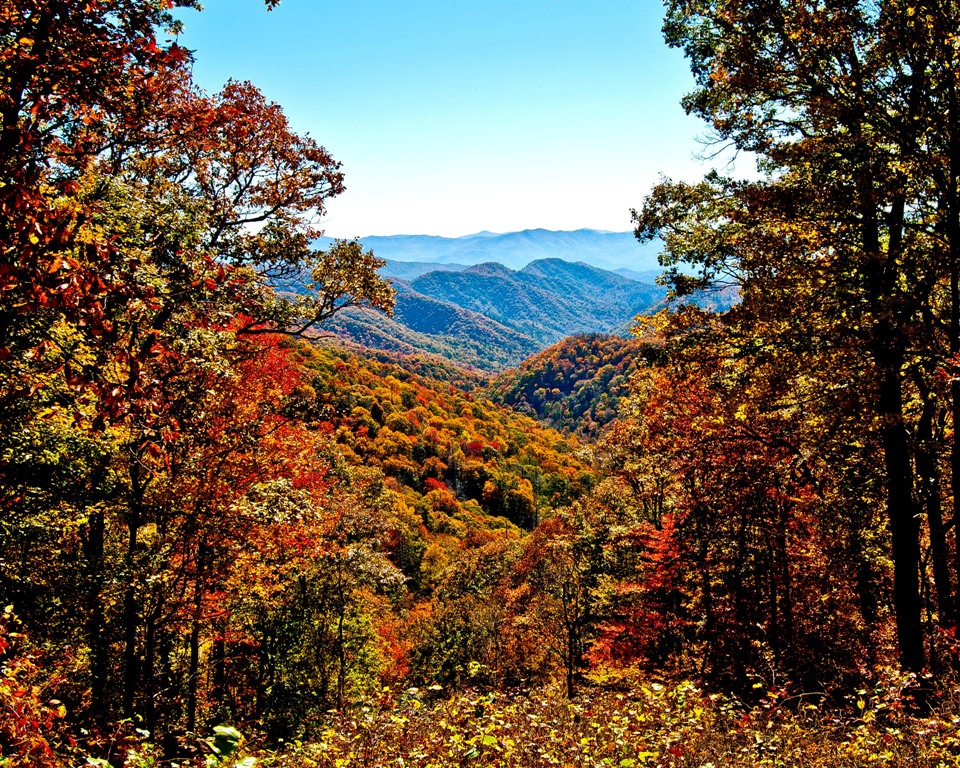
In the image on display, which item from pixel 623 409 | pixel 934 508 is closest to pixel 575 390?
pixel 623 409

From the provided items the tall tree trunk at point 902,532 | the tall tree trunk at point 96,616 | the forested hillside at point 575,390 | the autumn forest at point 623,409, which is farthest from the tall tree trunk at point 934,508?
the forested hillside at point 575,390

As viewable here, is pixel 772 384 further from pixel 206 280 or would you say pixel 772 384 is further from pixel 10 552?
pixel 10 552

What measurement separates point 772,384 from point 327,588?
15.9 m

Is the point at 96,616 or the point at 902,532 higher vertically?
the point at 902,532

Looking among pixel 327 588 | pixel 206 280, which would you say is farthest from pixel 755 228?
pixel 327 588

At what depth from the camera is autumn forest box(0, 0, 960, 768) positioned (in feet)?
12.1

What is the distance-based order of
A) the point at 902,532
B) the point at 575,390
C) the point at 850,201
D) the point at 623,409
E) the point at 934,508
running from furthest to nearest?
the point at 575,390 → the point at 623,409 → the point at 934,508 → the point at 902,532 → the point at 850,201

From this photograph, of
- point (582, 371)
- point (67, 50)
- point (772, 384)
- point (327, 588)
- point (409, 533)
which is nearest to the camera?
point (67, 50)

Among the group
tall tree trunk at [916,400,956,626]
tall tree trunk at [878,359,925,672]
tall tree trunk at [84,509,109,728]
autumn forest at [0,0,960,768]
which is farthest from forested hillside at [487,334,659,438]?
tall tree trunk at [84,509,109,728]

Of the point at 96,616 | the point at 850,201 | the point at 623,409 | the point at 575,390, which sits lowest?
the point at 96,616

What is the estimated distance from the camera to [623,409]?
18312 millimetres

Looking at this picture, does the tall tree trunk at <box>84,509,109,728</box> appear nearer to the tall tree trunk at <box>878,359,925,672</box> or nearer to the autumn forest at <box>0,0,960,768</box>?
the autumn forest at <box>0,0,960,768</box>

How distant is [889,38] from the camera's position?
21.8ft

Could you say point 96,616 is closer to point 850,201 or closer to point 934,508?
point 850,201
